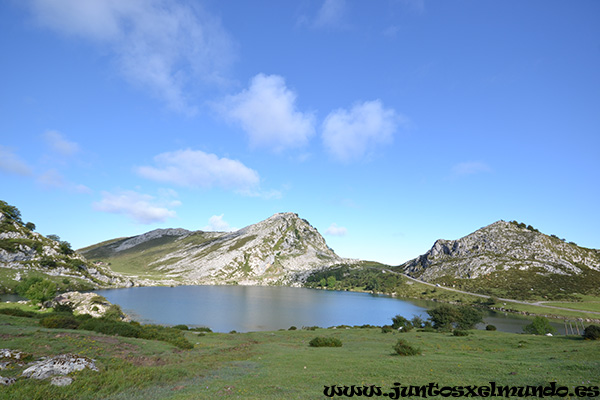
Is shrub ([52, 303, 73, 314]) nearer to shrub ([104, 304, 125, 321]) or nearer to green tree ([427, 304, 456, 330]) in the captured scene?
shrub ([104, 304, 125, 321])

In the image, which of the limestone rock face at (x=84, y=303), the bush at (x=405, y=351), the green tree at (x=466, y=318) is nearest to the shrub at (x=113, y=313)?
the limestone rock face at (x=84, y=303)

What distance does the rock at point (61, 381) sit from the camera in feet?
58.5

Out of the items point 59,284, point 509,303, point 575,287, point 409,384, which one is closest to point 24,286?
point 59,284

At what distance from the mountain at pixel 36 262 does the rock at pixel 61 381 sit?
15361cm

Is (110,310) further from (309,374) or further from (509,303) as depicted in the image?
(509,303)

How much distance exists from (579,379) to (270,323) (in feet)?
300

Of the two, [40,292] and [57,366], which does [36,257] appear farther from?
[57,366]

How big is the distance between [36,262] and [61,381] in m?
198

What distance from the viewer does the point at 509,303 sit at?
520 feet

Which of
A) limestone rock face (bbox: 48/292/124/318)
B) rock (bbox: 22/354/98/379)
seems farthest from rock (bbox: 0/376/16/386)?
limestone rock face (bbox: 48/292/124/318)

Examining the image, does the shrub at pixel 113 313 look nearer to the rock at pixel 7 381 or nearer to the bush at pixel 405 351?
the rock at pixel 7 381

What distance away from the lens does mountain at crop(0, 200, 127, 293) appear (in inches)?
5581

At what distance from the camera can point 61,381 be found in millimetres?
18141

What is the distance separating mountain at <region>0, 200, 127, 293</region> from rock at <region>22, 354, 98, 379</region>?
493 feet
